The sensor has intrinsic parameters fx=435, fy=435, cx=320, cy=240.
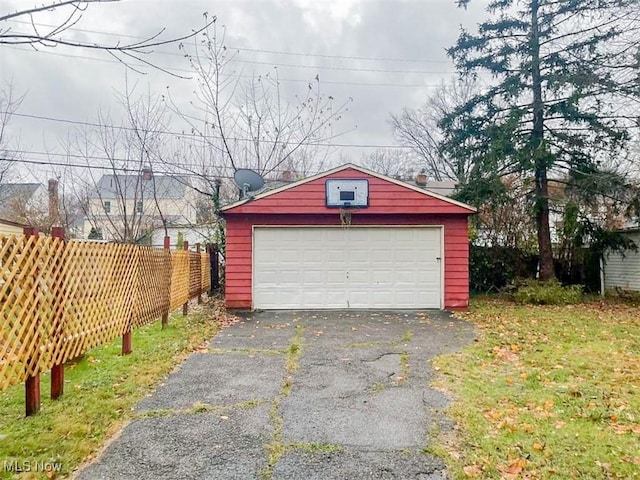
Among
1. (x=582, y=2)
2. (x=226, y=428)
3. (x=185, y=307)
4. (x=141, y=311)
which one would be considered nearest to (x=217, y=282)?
(x=185, y=307)

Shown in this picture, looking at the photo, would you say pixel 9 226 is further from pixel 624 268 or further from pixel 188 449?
pixel 624 268

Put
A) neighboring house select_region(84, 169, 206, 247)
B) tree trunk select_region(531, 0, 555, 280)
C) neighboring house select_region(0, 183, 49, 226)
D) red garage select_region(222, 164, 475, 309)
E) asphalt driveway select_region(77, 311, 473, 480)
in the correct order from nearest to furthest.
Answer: asphalt driveway select_region(77, 311, 473, 480) → red garage select_region(222, 164, 475, 309) → tree trunk select_region(531, 0, 555, 280) → neighboring house select_region(84, 169, 206, 247) → neighboring house select_region(0, 183, 49, 226)

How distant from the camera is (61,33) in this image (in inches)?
96.3

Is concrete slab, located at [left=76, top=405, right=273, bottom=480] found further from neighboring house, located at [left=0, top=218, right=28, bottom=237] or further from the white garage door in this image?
neighboring house, located at [left=0, top=218, right=28, bottom=237]

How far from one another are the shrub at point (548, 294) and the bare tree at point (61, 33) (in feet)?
33.9

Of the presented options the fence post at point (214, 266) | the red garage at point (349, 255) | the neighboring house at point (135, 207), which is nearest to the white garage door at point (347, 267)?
the red garage at point (349, 255)

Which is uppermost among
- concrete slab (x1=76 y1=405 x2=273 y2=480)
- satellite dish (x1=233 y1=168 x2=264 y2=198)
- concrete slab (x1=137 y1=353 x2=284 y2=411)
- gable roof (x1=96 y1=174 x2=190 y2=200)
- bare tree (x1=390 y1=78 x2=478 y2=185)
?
bare tree (x1=390 y1=78 x2=478 y2=185)

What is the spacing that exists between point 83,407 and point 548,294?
10248 mm

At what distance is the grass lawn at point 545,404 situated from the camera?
277cm

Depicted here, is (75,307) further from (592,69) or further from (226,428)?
(592,69)

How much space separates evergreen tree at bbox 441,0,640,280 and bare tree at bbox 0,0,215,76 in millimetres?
9897

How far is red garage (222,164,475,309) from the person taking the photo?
31.0 ft

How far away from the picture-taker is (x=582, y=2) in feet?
35.1

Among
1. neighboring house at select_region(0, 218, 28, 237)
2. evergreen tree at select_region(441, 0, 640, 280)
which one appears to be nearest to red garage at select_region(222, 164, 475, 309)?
evergreen tree at select_region(441, 0, 640, 280)
